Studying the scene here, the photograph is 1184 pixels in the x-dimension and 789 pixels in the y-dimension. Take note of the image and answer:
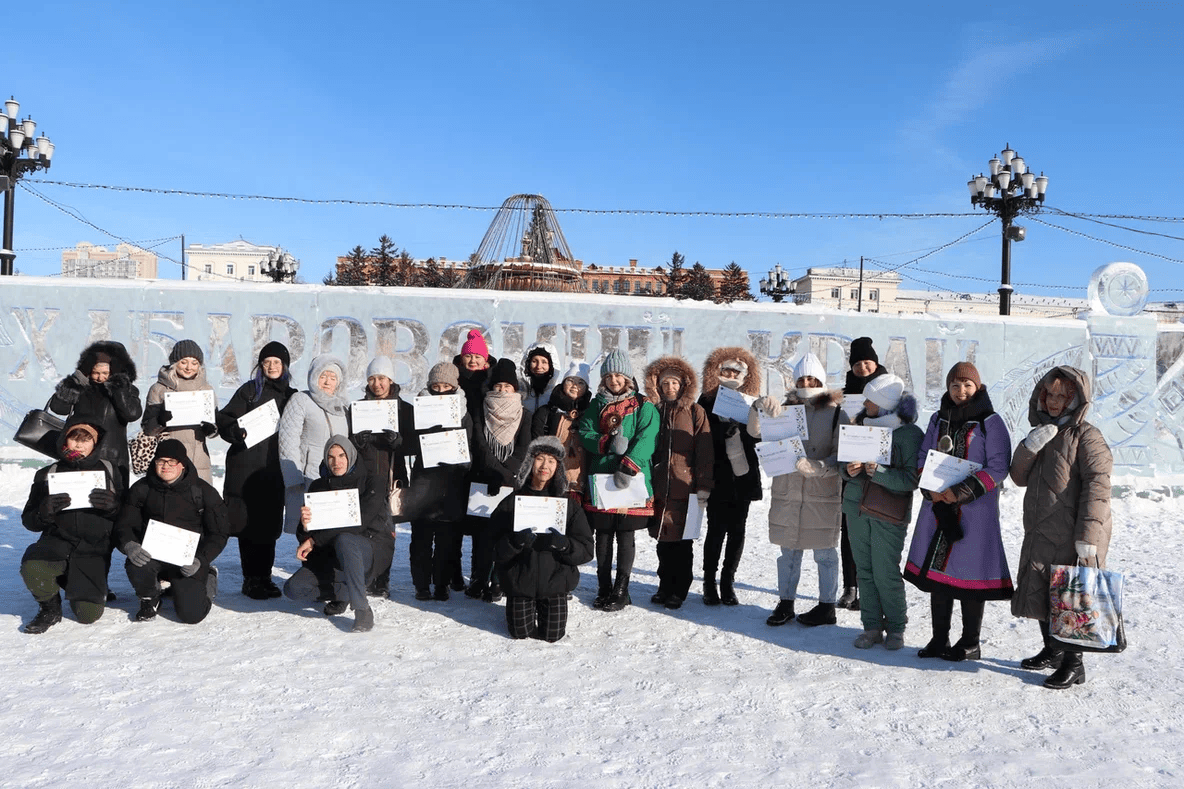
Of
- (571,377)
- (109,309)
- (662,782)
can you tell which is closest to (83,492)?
(571,377)

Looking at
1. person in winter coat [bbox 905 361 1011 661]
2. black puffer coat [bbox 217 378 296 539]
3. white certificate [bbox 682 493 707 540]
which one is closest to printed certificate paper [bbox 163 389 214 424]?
black puffer coat [bbox 217 378 296 539]

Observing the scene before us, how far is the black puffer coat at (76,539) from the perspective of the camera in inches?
183

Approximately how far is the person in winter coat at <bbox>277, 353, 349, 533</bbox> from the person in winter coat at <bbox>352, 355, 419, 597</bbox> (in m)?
0.21

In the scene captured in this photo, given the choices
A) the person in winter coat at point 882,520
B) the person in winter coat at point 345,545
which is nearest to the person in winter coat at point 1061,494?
the person in winter coat at point 882,520

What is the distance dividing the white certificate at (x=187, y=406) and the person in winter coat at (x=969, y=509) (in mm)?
4078

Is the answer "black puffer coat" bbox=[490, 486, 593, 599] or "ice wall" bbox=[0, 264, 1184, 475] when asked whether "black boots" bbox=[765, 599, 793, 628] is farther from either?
"ice wall" bbox=[0, 264, 1184, 475]

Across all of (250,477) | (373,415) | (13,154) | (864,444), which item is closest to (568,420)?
(373,415)

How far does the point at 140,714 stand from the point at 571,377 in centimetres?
305

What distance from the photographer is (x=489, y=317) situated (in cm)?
957

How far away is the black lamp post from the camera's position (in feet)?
51.6

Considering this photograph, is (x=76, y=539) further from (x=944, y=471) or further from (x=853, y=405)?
(x=944, y=471)

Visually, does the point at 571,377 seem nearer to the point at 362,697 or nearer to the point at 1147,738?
the point at 362,697

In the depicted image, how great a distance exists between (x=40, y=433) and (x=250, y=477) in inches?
48.7

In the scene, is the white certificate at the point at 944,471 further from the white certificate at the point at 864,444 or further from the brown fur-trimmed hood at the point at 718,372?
the brown fur-trimmed hood at the point at 718,372
